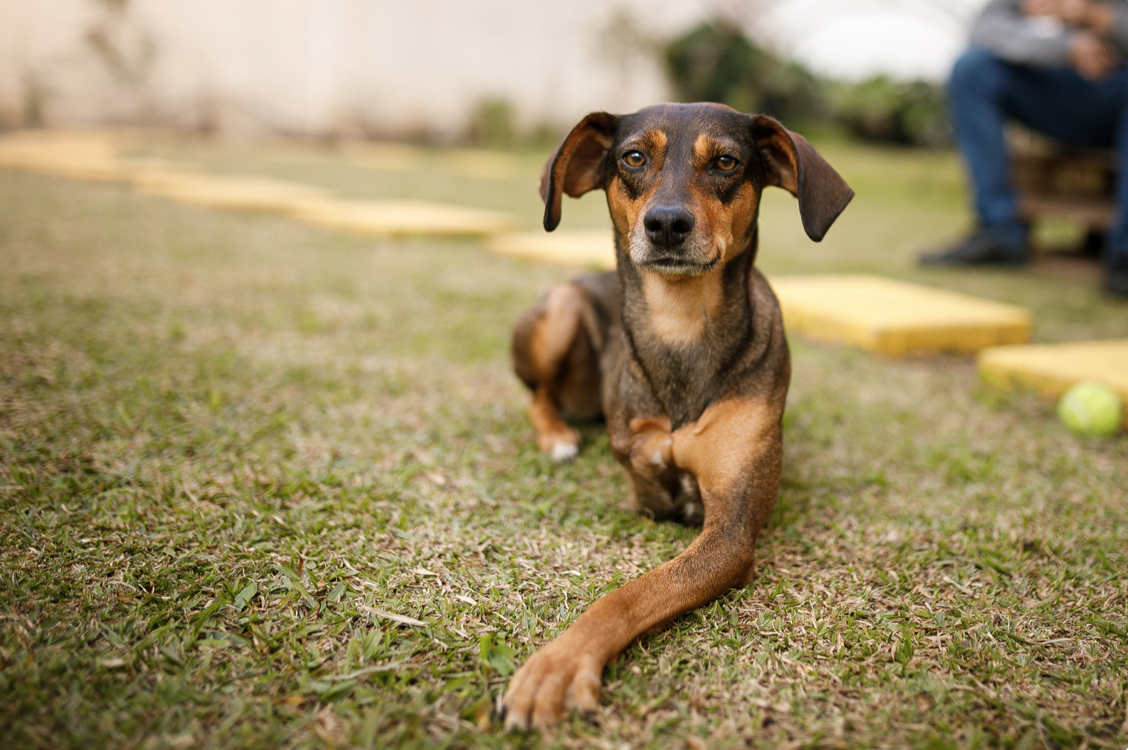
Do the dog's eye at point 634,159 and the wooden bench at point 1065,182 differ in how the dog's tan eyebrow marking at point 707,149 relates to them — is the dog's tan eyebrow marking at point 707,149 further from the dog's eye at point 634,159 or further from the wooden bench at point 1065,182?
the wooden bench at point 1065,182

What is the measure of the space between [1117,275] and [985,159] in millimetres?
1682

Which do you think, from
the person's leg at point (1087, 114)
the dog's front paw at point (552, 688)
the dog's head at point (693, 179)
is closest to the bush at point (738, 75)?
the person's leg at point (1087, 114)

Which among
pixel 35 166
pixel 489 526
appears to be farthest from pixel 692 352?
pixel 35 166

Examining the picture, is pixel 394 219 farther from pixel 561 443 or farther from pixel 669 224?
pixel 669 224

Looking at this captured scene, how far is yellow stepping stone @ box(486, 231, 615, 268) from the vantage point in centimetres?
675

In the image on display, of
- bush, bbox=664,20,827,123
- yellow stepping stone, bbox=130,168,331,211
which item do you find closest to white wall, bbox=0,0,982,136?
bush, bbox=664,20,827,123

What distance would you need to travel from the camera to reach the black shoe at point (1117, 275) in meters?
6.76

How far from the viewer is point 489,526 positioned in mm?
2645

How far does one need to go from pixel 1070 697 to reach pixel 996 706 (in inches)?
7.9

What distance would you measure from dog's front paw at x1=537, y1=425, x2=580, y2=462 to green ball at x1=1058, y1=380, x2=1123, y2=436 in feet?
7.72

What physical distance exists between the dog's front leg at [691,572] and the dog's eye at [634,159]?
83 centimetres

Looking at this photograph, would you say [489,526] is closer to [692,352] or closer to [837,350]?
[692,352]

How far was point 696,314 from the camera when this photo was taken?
266 centimetres

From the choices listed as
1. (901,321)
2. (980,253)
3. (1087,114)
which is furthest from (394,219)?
(1087,114)
